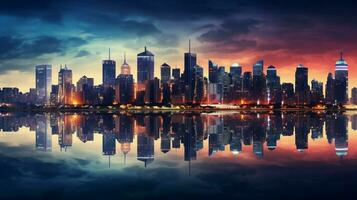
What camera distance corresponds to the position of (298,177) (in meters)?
16.5

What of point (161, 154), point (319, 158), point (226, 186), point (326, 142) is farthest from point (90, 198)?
point (326, 142)

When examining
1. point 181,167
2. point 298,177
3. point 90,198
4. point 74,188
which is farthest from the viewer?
point 181,167

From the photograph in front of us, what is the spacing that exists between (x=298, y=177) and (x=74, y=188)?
870 cm

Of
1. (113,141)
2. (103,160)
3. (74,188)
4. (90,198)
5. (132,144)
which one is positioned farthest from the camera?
(113,141)

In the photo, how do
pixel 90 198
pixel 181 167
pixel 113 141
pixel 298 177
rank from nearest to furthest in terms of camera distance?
pixel 90 198
pixel 298 177
pixel 181 167
pixel 113 141

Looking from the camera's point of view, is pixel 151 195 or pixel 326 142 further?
pixel 326 142

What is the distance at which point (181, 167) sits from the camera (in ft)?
63.3

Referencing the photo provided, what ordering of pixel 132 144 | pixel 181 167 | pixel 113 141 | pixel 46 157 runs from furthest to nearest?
1. pixel 113 141
2. pixel 132 144
3. pixel 46 157
4. pixel 181 167

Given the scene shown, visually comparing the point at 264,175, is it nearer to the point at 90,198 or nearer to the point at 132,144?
the point at 90,198

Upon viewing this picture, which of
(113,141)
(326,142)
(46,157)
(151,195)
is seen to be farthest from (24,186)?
(326,142)

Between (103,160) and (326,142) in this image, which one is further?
(326,142)

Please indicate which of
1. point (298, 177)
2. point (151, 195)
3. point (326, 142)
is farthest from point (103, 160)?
point (326, 142)

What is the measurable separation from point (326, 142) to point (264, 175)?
1564cm

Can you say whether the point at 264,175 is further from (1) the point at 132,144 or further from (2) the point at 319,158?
(1) the point at 132,144
